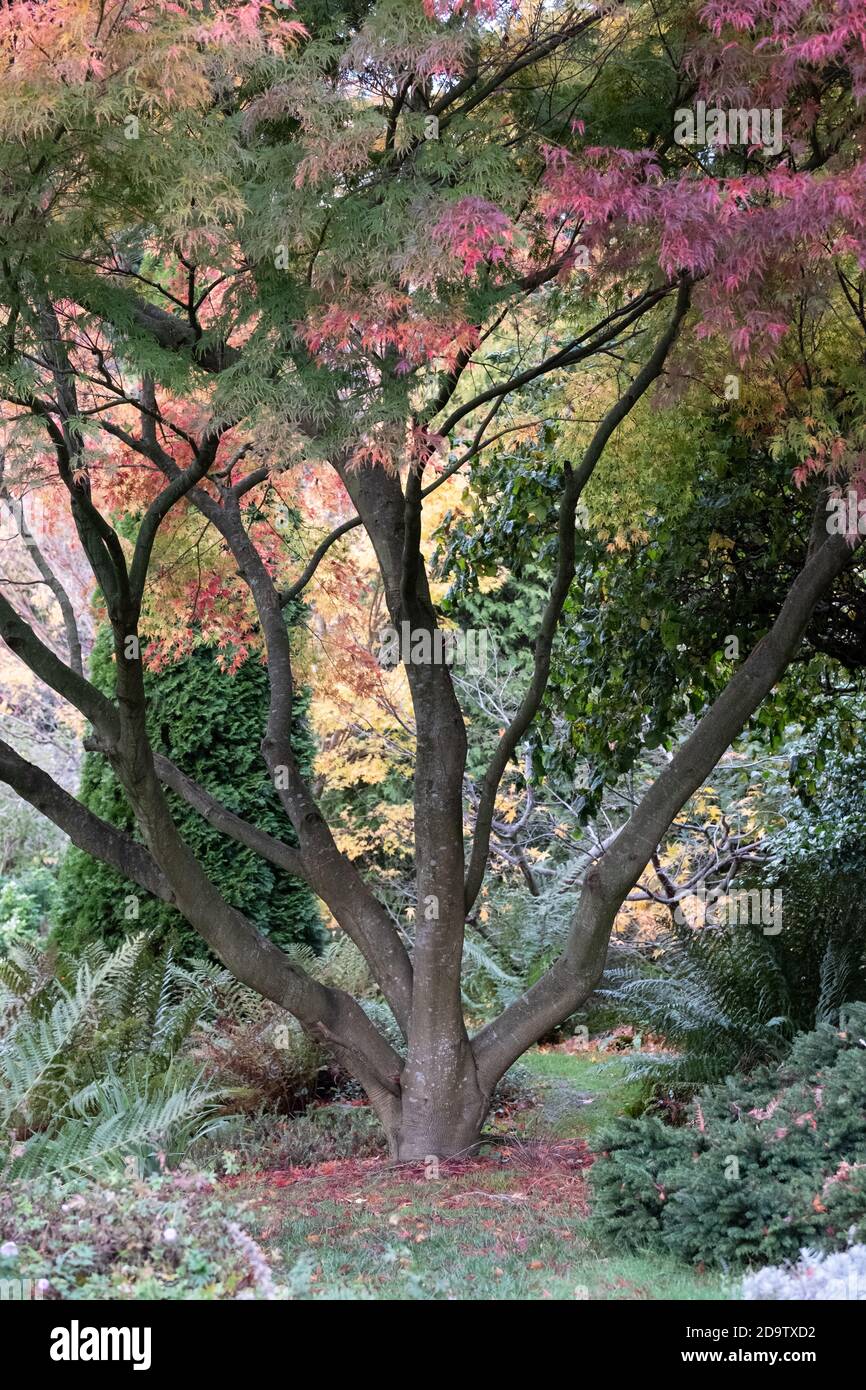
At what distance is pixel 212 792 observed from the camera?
981 centimetres

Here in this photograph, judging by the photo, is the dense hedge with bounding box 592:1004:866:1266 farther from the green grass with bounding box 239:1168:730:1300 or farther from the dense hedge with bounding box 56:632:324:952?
the dense hedge with bounding box 56:632:324:952

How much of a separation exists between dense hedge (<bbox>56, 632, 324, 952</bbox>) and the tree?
9.87 ft

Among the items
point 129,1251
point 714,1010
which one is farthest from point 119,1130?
point 714,1010

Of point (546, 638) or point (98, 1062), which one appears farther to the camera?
point (98, 1062)

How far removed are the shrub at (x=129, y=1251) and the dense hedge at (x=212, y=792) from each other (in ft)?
20.7

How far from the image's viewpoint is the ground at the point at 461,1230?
155 inches

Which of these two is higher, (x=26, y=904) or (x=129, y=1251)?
(x=26, y=904)

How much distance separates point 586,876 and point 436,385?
2.41 meters

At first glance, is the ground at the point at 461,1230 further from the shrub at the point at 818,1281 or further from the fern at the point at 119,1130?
the fern at the point at 119,1130

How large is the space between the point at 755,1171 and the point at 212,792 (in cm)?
626

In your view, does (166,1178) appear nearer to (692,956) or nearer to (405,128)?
(405,128)

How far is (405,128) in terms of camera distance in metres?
4.60

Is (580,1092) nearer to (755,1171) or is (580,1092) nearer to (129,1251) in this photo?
(755,1171)
